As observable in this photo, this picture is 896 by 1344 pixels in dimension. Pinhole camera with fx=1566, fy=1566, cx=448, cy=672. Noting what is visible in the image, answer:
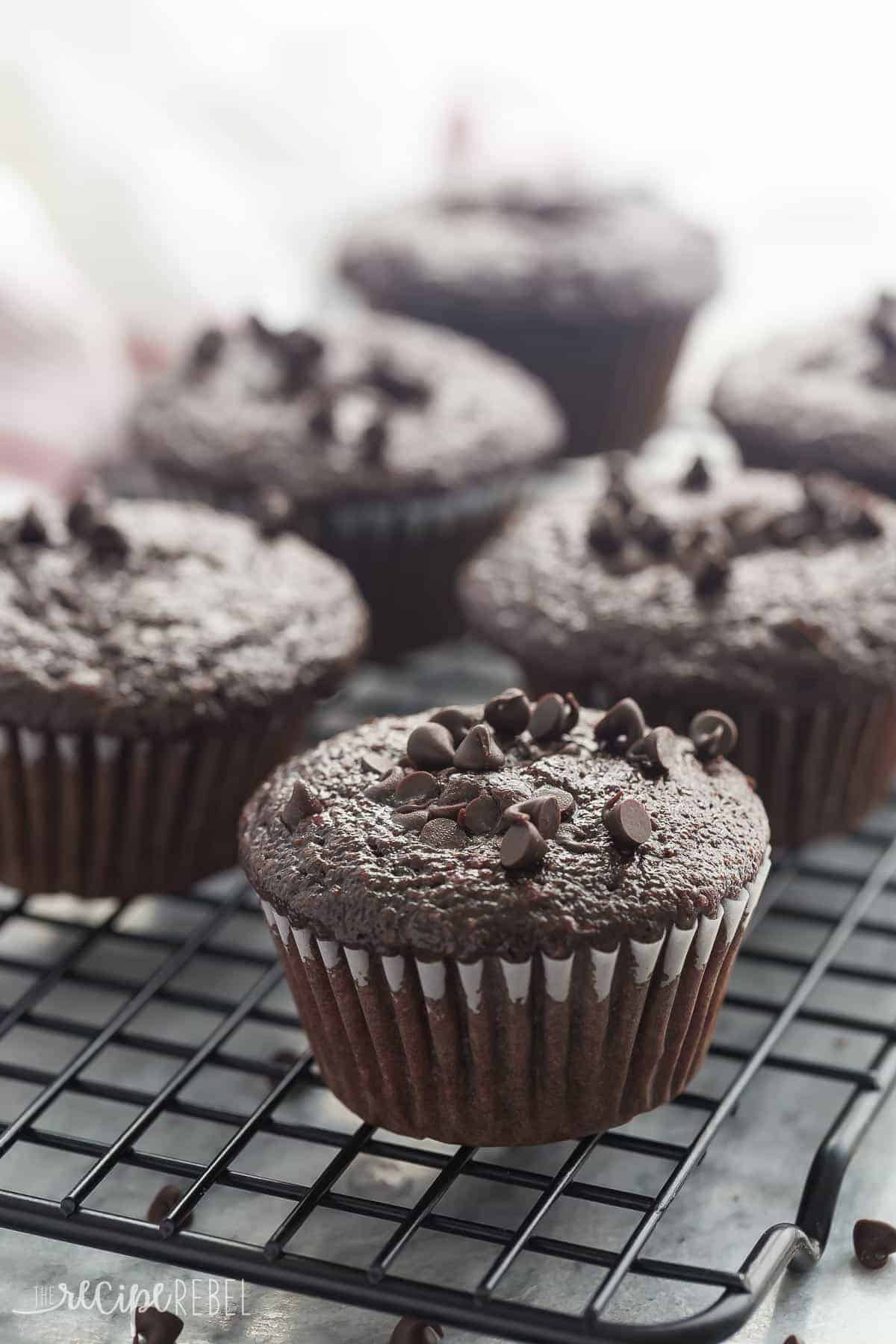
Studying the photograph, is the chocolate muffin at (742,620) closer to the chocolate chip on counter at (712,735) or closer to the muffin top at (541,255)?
the chocolate chip on counter at (712,735)

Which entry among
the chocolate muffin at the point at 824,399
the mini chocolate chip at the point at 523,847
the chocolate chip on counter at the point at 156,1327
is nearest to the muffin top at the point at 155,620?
the mini chocolate chip at the point at 523,847

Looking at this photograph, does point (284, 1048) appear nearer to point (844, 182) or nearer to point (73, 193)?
point (73, 193)

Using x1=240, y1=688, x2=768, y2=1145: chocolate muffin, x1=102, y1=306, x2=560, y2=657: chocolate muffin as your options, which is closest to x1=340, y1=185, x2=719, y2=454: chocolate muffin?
x1=102, y1=306, x2=560, y2=657: chocolate muffin

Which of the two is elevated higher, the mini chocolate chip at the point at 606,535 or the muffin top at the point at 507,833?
the mini chocolate chip at the point at 606,535

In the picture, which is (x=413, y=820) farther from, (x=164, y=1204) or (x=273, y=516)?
(x=273, y=516)

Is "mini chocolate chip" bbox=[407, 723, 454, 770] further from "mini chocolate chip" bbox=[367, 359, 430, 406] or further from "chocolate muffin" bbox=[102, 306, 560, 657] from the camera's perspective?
"mini chocolate chip" bbox=[367, 359, 430, 406]

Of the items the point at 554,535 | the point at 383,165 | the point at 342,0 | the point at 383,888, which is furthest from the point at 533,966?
the point at 342,0
